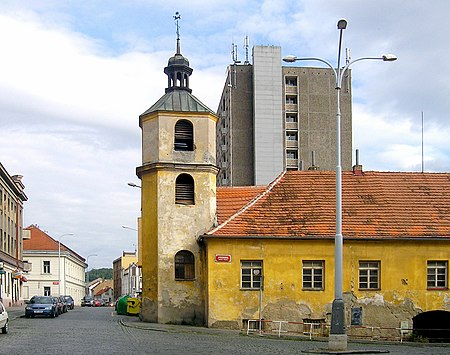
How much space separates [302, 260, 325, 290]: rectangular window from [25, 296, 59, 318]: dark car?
1808 cm

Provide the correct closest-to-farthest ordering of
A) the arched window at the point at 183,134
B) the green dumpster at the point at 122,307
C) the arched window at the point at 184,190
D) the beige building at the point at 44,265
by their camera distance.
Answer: the arched window at the point at 184,190, the arched window at the point at 183,134, the green dumpster at the point at 122,307, the beige building at the point at 44,265

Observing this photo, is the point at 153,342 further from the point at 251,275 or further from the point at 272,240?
the point at 272,240

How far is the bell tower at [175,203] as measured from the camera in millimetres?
33781

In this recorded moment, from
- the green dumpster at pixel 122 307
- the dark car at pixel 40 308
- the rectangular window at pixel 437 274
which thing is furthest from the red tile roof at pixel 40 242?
the rectangular window at pixel 437 274

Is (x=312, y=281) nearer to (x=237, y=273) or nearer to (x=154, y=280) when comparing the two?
(x=237, y=273)

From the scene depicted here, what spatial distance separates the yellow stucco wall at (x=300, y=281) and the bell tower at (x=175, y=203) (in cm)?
205

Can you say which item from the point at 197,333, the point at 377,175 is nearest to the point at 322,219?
the point at 377,175

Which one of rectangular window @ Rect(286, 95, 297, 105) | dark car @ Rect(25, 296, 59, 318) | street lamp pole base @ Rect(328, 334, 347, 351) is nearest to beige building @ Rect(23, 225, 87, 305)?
rectangular window @ Rect(286, 95, 297, 105)

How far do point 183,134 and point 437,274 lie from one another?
43.2 ft

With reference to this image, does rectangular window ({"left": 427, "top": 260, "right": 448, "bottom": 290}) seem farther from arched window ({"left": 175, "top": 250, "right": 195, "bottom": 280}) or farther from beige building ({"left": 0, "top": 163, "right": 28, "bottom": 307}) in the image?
beige building ({"left": 0, "top": 163, "right": 28, "bottom": 307})

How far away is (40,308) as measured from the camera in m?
43.5

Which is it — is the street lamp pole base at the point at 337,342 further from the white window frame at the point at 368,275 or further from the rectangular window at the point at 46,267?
the rectangular window at the point at 46,267

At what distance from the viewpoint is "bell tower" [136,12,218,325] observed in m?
33.8

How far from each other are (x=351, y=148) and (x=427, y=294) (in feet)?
195
